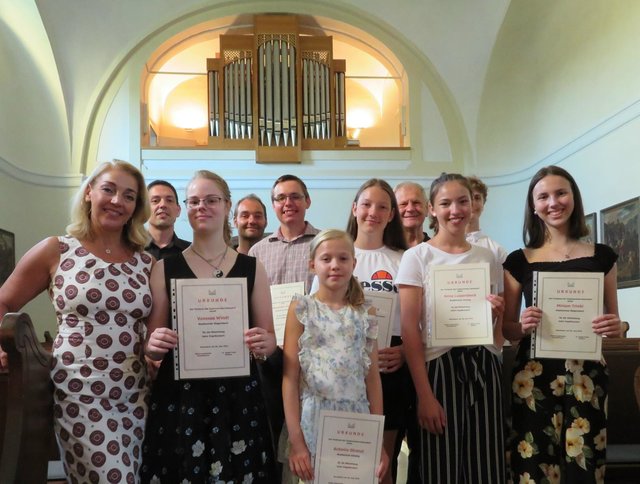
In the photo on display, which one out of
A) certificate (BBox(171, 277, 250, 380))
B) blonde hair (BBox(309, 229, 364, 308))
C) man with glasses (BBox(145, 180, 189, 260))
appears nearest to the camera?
certificate (BBox(171, 277, 250, 380))

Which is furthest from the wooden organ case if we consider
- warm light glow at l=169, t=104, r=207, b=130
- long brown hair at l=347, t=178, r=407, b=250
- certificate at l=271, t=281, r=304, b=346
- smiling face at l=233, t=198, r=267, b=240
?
certificate at l=271, t=281, r=304, b=346

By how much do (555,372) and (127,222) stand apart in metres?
1.85

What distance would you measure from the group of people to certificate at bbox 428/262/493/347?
54 millimetres

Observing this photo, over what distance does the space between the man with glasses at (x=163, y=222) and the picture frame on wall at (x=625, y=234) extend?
15.7 ft

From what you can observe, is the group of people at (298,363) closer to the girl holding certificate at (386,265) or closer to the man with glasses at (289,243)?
the girl holding certificate at (386,265)

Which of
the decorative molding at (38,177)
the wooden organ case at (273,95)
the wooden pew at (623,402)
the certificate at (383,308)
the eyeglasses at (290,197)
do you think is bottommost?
the wooden pew at (623,402)

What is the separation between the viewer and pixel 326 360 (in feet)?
7.92

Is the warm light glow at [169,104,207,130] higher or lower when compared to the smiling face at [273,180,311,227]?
higher

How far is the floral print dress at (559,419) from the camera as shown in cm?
252

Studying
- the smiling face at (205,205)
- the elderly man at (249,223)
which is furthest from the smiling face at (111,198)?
the elderly man at (249,223)

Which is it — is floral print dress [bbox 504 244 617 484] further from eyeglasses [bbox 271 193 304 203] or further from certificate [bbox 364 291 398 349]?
eyeglasses [bbox 271 193 304 203]

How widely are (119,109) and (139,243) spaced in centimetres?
741

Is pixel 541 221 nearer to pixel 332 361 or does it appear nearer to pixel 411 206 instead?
pixel 411 206

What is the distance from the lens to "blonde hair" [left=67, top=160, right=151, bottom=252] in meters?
2.43
